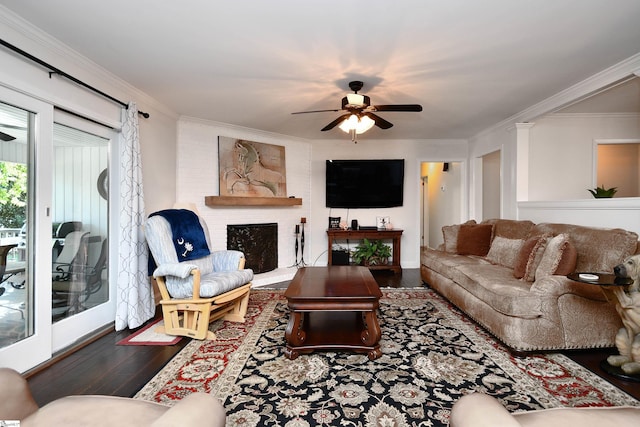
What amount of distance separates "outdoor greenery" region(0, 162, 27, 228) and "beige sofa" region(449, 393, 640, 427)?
274 cm

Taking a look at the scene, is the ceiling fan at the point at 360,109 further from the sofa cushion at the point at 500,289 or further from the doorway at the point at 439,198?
the doorway at the point at 439,198

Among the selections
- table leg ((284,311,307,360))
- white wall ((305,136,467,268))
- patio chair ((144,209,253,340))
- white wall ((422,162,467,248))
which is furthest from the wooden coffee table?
white wall ((422,162,467,248))

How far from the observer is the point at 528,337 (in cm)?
236

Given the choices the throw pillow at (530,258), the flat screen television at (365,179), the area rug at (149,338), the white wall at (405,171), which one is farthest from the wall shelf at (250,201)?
the throw pillow at (530,258)

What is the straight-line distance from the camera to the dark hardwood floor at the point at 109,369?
195cm

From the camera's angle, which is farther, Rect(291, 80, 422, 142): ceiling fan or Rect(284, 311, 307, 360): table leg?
Rect(291, 80, 422, 142): ceiling fan

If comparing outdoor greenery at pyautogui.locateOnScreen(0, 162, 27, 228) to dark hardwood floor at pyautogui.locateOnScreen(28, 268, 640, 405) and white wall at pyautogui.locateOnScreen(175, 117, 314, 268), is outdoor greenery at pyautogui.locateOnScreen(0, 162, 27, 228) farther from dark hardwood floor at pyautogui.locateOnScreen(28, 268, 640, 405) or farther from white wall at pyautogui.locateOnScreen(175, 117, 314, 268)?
white wall at pyautogui.locateOnScreen(175, 117, 314, 268)

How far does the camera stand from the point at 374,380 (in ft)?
6.66

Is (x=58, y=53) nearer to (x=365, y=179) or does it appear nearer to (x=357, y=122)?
(x=357, y=122)

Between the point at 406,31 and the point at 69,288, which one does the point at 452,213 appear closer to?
the point at 406,31

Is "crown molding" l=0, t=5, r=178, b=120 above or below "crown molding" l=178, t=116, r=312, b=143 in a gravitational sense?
below

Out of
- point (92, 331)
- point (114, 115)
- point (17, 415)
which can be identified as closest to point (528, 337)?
point (17, 415)

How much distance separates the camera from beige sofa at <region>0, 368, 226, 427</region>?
93cm

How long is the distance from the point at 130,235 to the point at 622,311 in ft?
12.6
